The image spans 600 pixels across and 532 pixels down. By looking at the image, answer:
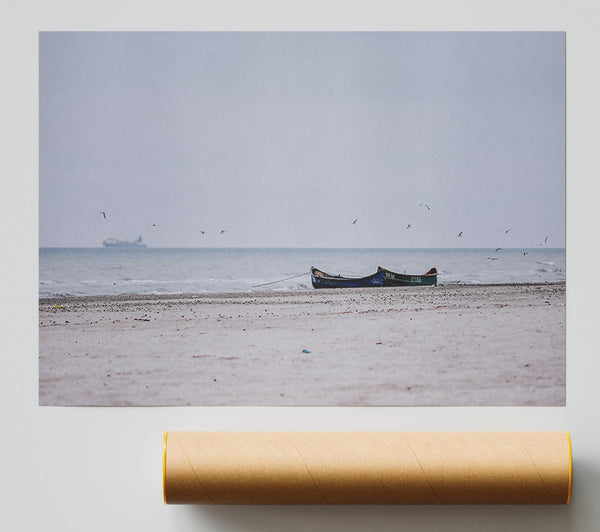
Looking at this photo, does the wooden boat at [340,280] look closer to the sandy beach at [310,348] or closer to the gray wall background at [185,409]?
the sandy beach at [310,348]

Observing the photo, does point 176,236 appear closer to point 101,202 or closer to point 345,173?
point 101,202

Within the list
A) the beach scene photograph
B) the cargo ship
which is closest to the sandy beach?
the beach scene photograph

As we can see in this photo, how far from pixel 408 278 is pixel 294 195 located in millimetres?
465

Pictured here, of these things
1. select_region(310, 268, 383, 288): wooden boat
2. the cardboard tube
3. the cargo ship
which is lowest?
the cardboard tube

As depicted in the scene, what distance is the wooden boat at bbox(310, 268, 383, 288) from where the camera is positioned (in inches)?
78.0

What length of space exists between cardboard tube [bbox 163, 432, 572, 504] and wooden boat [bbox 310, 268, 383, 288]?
504 millimetres

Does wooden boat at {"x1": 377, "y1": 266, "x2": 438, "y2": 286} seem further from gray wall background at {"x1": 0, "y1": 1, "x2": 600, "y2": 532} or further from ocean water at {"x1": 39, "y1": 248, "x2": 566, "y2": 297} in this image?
gray wall background at {"x1": 0, "y1": 1, "x2": 600, "y2": 532}

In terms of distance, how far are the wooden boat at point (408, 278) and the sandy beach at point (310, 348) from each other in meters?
0.02

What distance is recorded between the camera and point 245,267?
1.99 m

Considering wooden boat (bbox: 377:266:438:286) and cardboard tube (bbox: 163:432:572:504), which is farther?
wooden boat (bbox: 377:266:438:286)

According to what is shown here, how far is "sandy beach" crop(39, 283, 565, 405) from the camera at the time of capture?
193 cm

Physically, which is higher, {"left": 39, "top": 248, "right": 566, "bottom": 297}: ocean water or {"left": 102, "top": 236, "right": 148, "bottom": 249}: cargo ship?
{"left": 102, "top": 236, "right": 148, "bottom": 249}: cargo ship

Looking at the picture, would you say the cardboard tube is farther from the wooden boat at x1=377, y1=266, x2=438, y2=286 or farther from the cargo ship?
the cargo ship

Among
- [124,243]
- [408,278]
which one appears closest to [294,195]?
[408,278]
